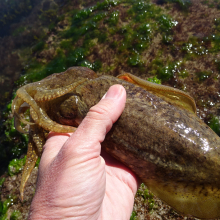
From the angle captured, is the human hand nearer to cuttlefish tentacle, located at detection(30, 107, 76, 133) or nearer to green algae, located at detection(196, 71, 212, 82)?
cuttlefish tentacle, located at detection(30, 107, 76, 133)

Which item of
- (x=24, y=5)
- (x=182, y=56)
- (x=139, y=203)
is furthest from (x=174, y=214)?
(x=24, y=5)

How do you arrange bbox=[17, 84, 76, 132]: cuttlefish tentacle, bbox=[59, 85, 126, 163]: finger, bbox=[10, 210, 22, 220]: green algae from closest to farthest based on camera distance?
1. bbox=[59, 85, 126, 163]: finger
2. bbox=[17, 84, 76, 132]: cuttlefish tentacle
3. bbox=[10, 210, 22, 220]: green algae

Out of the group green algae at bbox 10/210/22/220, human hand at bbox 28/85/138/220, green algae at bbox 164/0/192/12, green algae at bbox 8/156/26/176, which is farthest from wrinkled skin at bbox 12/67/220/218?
green algae at bbox 164/0/192/12

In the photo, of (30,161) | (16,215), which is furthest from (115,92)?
(16,215)

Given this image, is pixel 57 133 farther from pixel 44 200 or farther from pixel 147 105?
pixel 147 105

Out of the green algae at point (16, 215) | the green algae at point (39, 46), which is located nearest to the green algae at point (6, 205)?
the green algae at point (16, 215)

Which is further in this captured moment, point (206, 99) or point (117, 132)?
point (206, 99)
